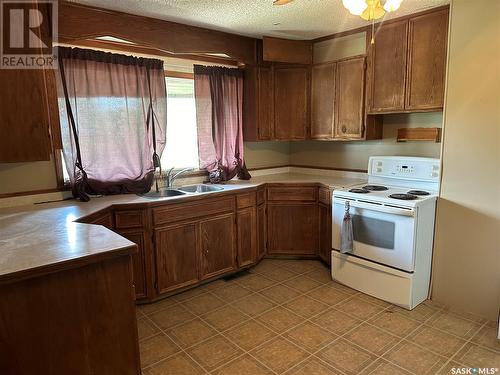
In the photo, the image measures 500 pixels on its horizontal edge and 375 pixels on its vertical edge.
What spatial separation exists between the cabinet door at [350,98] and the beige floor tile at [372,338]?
183 centimetres

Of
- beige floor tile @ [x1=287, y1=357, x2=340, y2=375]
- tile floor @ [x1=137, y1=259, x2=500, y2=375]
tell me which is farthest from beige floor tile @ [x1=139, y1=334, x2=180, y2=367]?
beige floor tile @ [x1=287, y1=357, x2=340, y2=375]

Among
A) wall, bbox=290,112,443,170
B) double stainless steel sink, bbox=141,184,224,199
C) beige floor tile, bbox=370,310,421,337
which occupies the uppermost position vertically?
wall, bbox=290,112,443,170

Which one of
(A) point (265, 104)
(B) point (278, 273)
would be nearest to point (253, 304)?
(B) point (278, 273)

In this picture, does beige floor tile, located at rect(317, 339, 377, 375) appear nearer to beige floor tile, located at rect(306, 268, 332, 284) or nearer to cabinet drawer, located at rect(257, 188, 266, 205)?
beige floor tile, located at rect(306, 268, 332, 284)

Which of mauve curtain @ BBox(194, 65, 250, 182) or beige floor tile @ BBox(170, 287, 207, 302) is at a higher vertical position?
mauve curtain @ BBox(194, 65, 250, 182)

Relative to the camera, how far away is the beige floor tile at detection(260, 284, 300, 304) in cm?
299

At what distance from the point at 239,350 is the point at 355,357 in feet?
2.45

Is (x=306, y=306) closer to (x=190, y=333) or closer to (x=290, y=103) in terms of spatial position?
(x=190, y=333)

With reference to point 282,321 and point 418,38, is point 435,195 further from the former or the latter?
point 282,321

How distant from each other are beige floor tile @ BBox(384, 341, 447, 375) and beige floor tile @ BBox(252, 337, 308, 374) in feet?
1.85

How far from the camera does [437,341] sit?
7.75ft

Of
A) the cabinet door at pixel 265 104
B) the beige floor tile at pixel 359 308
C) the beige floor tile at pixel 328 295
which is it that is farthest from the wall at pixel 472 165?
the cabinet door at pixel 265 104

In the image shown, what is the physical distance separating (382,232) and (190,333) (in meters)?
1.70

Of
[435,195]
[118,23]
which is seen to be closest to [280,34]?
[118,23]
